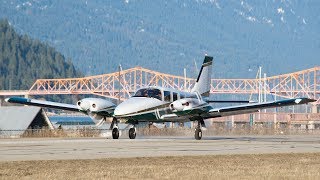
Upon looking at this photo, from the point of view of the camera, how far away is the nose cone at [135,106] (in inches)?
2299

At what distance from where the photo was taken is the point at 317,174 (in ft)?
109

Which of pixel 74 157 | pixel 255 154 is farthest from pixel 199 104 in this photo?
pixel 74 157

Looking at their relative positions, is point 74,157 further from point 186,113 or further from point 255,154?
point 186,113

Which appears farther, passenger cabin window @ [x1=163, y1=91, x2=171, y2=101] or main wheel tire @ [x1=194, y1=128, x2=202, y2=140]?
main wheel tire @ [x1=194, y1=128, x2=202, y2=140]

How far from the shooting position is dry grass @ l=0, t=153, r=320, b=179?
32.7 metres

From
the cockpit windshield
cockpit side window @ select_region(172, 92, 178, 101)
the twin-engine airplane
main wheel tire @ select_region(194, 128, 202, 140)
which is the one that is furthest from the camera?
main wheel tire @ select_region(194, 128, 202, 140)

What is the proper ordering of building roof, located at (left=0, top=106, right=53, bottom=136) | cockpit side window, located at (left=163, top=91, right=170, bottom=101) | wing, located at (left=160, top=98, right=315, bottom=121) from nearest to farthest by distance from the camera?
wing, located at (left=160, top=98, right=315, bottom=121), cockpit side window, located at (left=163, top=91, right=170, bottom=101), building roof, located at (left=0, top=106, right=53, bottom=136)

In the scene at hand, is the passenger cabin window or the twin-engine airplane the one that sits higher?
the passenger cabin window

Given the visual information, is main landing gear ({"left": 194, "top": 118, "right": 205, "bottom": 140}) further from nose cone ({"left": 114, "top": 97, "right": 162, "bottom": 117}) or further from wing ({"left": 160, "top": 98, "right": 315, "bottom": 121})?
nose cone ({"left": 114, "top": 97, "right": 162, "bottom": 117})

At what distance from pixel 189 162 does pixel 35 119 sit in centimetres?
4890

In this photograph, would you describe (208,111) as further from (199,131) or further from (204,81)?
(204,81)

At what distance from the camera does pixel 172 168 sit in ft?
116

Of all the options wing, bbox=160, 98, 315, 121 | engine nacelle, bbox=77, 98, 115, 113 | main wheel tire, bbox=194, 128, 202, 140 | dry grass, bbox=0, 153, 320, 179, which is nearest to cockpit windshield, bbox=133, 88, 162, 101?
wing, bbox=160, 98, 315, 121

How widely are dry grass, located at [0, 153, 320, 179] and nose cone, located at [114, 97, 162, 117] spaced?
17.6 metres
